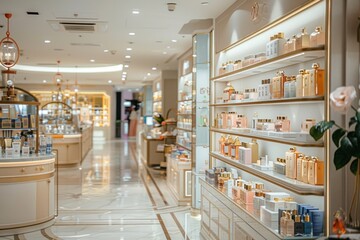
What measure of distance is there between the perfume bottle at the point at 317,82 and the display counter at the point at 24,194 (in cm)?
436

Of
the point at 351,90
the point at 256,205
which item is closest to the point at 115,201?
the point at 256,205

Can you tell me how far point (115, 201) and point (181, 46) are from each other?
3702mm

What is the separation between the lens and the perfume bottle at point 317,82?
325 centimetres

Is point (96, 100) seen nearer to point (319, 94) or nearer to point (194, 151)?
point (194, 151)

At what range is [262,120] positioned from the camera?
4.46 meters

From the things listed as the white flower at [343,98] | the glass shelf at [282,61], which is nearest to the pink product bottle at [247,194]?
the glass shelf at [282,61]

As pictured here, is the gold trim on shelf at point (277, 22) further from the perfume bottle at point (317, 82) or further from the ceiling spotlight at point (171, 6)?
the ceiling spotlight at point (171, 6)

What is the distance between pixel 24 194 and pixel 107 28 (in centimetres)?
313

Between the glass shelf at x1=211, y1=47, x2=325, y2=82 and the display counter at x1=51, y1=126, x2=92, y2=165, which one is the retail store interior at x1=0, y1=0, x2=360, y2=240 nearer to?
the glass shelf at x1=211, y1=47, x2=325, y2=82

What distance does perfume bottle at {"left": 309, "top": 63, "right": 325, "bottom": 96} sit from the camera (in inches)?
128

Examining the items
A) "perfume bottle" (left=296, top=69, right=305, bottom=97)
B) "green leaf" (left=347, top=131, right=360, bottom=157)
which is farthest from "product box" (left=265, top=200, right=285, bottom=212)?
"green leaf" (left=347, top=131, right=360, bottom=157)

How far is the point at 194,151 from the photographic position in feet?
23.0

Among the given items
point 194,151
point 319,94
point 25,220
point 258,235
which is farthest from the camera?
point 194,151

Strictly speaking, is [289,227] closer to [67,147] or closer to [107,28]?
[107,28]
